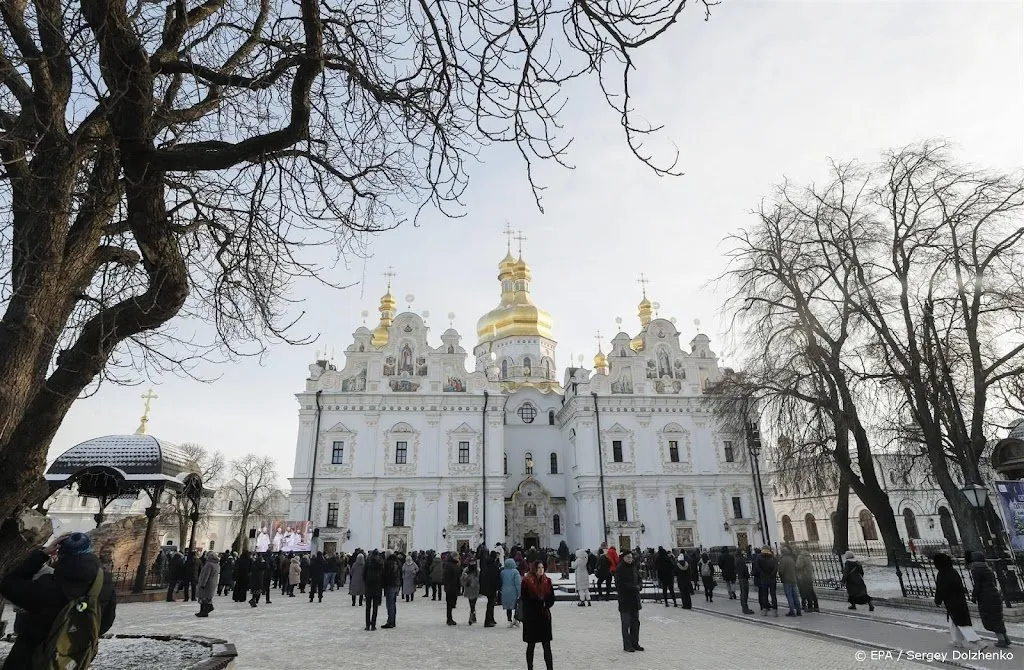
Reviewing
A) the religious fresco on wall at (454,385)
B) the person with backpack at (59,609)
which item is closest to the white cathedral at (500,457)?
the religious fresco on wall at (454,385)

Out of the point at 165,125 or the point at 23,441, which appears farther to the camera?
the point at 165,125

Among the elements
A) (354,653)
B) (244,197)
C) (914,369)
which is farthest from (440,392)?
(244,197)

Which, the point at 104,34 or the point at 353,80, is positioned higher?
the point at 353,80

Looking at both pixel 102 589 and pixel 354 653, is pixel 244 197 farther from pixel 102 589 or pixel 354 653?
pixel 354 653

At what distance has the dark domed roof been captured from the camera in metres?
15.7

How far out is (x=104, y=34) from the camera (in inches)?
157

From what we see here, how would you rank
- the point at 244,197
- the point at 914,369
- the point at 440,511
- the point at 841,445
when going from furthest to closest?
the point at 440,511, the point at 841,445, the point at 914,369, the point at 244,197

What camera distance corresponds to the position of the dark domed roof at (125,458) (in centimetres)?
1570

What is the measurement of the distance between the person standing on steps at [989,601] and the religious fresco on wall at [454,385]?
29744mm

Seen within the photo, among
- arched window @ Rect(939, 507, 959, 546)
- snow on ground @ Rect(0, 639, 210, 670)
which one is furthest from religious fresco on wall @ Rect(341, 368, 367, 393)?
arched window @ Rect(939, 507, 959, 546)

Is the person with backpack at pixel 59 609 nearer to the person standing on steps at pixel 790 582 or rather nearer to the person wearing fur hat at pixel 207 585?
the person wearing fur hat at pixel 207 585

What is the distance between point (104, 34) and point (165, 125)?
1.02 metres

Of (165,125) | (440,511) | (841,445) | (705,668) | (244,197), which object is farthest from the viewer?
(440,511)

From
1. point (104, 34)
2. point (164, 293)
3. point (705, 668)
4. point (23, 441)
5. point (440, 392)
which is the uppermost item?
point (440, 392)
